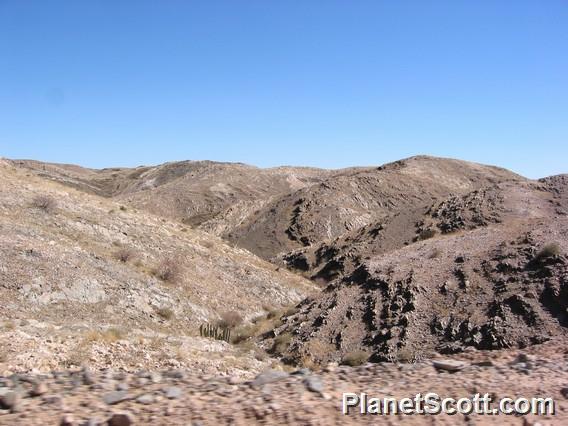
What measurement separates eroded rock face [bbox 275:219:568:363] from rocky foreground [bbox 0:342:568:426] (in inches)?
249

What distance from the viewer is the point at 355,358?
13.8 metres

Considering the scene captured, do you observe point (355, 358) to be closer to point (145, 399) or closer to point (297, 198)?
point (145, 399)

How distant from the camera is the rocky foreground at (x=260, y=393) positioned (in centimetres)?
538

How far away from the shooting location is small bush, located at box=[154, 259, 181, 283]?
19203 millimetres

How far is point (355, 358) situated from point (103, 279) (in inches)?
353

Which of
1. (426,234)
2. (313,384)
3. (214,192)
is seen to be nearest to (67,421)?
(313,384)

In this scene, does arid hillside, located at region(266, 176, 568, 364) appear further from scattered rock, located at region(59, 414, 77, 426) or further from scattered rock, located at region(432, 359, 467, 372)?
scattered rock, located at region(59, 414, 77, 426)

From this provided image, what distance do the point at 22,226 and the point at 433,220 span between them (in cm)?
2419

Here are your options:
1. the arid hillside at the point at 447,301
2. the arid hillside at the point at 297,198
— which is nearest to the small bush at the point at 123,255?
the arid hillside at the point at 447,301

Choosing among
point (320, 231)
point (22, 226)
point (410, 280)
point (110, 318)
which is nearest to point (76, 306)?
point (110, 318)

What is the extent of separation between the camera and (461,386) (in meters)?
6.48

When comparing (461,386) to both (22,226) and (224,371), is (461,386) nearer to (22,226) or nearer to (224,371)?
(224,371)

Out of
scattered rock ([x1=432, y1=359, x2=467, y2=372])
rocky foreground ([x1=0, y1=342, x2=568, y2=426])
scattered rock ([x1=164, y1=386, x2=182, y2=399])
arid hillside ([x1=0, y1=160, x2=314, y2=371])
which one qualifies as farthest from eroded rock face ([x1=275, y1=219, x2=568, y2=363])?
scattered rock ([x1=164, y1=386, x2=182, y2=399])

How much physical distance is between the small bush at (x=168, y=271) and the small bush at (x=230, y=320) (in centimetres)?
256
